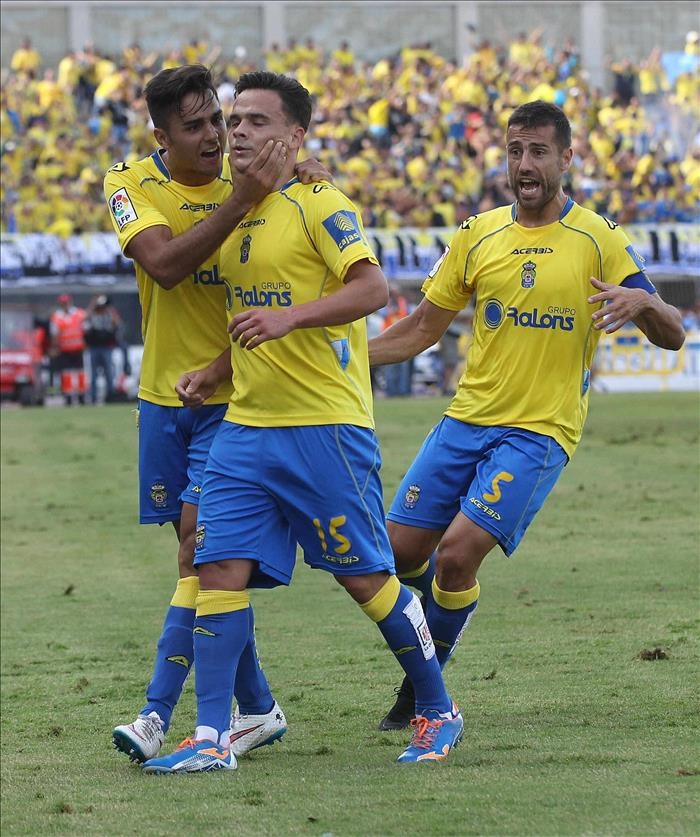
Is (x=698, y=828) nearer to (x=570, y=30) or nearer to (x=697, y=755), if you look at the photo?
(x=697, y=755)

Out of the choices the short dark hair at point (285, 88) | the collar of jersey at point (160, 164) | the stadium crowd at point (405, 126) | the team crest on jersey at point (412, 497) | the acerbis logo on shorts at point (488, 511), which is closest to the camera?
the short dark hair at point (285, 88)

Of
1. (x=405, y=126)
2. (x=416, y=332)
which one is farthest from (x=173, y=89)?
(x=405, y=126)

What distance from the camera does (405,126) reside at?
35.0m

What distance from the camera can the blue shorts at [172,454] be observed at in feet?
17.5

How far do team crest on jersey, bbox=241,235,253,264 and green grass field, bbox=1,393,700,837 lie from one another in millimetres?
1701

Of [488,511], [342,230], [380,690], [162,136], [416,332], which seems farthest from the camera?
[380,690]

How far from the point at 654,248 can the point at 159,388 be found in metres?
24.3

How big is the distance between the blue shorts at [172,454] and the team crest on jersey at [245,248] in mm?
594

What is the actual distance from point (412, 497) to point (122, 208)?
1629 mm

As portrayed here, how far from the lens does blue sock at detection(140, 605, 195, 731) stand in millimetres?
5238

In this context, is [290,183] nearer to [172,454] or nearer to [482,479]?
[172,454]

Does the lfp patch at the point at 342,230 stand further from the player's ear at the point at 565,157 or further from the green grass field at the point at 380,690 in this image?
the green grass field at the point at 380,690

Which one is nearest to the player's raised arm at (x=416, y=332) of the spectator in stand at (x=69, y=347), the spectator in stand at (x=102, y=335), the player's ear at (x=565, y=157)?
the player's ear at (x=565, y=157)

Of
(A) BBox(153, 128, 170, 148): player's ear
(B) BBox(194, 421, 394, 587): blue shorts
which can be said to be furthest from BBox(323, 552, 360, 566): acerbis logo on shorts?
(A) BBox(153, 128, 170, 148): player's ear
